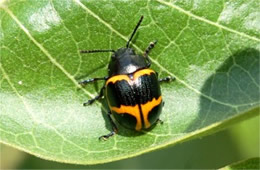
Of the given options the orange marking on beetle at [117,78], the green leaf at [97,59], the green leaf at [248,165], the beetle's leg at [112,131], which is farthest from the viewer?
the orange marking on beetle at [117,78]

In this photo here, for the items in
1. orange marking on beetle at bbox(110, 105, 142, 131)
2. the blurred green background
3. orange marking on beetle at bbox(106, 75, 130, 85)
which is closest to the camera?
orange marking on beetle at bbox(110, 105, 142, 131)

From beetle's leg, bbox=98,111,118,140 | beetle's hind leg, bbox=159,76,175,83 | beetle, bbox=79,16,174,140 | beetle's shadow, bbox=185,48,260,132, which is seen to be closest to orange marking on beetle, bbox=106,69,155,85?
beetle, bbox=79,16,174,140

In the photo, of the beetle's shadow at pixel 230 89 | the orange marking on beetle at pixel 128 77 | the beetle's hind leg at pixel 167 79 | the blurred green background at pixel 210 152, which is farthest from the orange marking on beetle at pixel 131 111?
the blurred green background at pixel 210 152

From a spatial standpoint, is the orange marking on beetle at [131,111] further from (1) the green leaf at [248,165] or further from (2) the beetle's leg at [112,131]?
(1) the green leaf at [248,165]

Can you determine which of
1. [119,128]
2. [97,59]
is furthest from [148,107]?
[97,59]

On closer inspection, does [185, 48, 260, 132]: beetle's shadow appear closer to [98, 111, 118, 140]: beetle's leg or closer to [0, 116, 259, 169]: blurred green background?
[98, 111, 118, 140]: beetle's leg

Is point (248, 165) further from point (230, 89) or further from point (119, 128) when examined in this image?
point (119, 128)
